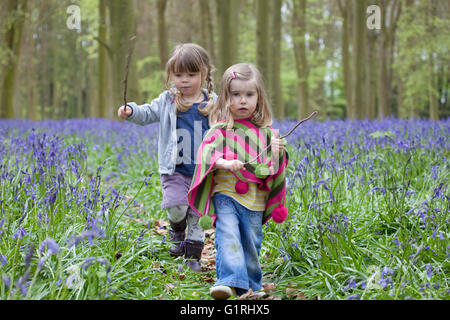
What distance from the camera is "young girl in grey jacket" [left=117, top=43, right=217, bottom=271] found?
11.0 ft

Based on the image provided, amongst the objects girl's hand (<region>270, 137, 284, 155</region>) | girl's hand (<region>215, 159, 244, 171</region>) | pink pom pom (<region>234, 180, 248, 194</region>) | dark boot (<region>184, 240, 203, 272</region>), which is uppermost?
girl's hand (<region>270, 137, 284, 155</region>)

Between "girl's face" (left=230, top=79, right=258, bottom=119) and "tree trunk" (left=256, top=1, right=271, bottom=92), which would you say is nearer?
"girl's face" (left=230, top=79, right=258, bottom=119)

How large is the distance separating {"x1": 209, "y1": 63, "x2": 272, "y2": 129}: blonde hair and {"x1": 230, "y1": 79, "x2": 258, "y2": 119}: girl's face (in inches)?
0.9

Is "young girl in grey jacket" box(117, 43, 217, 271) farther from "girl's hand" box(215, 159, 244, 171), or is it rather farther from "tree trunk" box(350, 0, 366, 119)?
"tree trunk" box(350, 0, 366, 119)

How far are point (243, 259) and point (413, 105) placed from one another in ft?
60.2

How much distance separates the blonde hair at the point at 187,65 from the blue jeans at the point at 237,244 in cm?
92

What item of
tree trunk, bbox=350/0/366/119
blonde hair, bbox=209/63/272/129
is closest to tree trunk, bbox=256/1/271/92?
tree trunk, bbox=350/0/366/119

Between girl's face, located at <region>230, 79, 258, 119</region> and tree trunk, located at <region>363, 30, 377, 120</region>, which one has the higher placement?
tree trunk, located at <region>363, 30, 377, 120</region>

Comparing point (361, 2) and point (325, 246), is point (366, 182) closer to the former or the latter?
point (325, 246)

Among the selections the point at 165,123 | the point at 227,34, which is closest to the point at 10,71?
the point at 227,34

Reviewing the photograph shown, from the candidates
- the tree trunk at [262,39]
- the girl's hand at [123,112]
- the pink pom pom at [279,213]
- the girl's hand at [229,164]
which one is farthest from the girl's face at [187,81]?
the tree trunk at [262,39]
